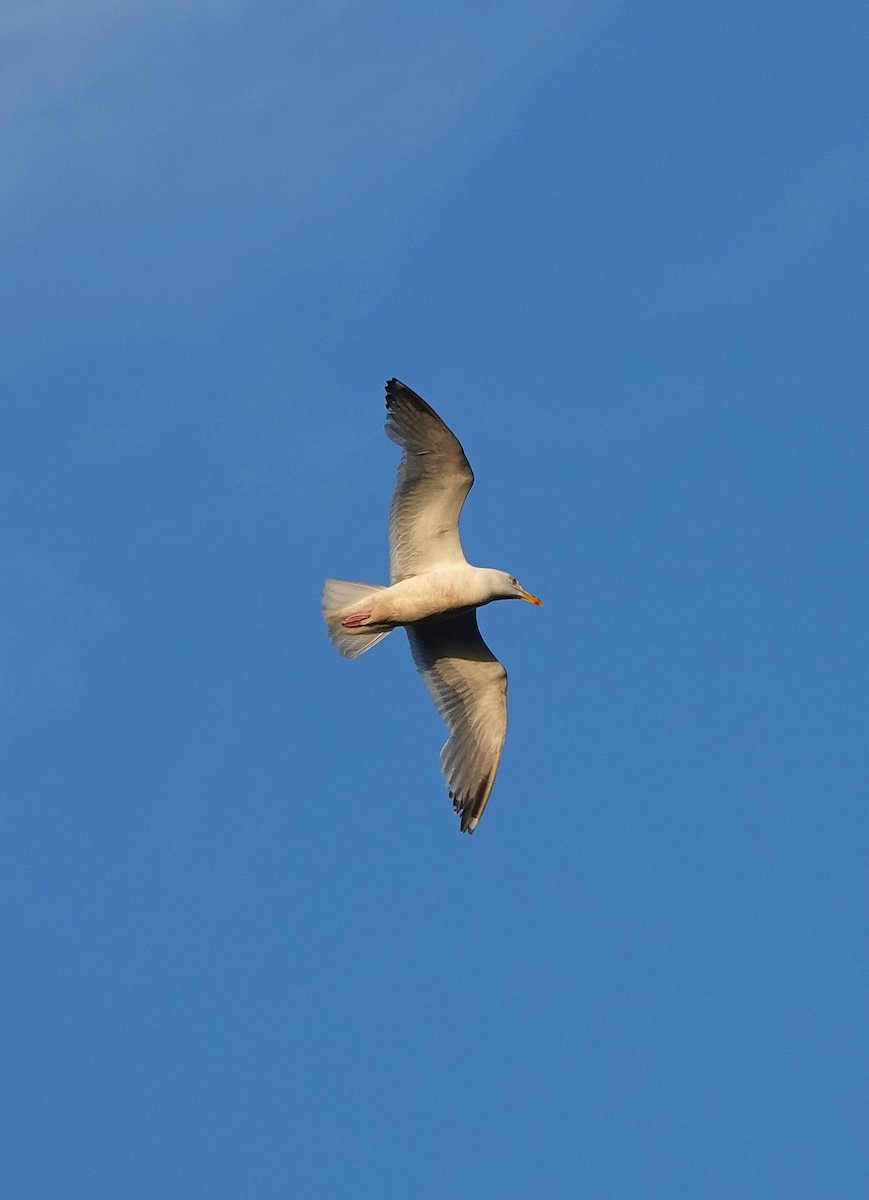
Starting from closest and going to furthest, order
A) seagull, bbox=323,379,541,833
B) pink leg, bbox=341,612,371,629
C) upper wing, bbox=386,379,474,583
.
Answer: upper wing, bbox=386,379,474,583 < seagull, bbox=323,379,541,833 < pink leg, bbox=341,612,371,629

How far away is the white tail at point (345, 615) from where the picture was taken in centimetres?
1988

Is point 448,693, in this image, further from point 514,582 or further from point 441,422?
point 441,422

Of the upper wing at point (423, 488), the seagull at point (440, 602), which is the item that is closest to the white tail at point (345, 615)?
the seagull at point (440, 602)

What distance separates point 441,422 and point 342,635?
7.87 feet

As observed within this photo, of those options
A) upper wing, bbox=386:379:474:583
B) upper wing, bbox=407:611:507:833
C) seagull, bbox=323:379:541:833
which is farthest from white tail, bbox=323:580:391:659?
upper wing, bbox=407:611:507:833

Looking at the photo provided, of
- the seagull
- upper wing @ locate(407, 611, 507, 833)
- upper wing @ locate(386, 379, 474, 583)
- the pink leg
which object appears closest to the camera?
upper wing @ locate(386, 379, 474, 583)

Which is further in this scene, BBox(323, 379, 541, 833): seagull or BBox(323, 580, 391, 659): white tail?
BBox(323, 580, 391, 659): white tail

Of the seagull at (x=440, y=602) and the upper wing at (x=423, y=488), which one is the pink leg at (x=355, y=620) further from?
the upper wing at (x=423, y=488)

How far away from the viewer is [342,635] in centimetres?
1995

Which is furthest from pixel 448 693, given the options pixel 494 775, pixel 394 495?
pixel 394 495

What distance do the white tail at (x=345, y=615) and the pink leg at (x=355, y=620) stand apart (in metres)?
0.04

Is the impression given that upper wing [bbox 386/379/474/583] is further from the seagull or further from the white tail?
the white tail

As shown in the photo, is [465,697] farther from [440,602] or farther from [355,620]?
[355,620]

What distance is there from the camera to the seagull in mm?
19422
